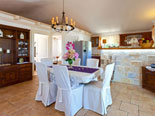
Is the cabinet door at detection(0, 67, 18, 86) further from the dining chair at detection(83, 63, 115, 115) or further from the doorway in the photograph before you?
the dining chair at detection(83, 63, 115, 115)

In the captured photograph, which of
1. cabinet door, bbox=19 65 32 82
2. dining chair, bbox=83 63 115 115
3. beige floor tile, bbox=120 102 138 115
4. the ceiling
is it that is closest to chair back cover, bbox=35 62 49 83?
dining chair, bbox=83 63 115 115

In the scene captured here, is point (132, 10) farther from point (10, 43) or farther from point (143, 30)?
point (10, 43)

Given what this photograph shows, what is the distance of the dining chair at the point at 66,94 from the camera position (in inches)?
68.9

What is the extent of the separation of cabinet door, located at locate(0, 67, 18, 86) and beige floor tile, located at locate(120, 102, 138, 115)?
11.8 feet

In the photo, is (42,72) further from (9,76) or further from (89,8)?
(89,8)

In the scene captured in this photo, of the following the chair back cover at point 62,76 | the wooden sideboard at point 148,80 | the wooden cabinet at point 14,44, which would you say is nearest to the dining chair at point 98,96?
the chair back cover at point 62,76

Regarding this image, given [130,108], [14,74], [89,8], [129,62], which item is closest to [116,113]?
[130,108]

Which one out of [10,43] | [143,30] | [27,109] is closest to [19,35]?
[10,43]

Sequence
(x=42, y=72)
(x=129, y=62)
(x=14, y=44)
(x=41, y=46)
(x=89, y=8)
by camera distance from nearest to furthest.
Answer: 1. (x=42, y=72)
2. (x=129, y=62)
3. (x=14, y=44)
4. (x=89, y=8)
5. (x=41, y=46)

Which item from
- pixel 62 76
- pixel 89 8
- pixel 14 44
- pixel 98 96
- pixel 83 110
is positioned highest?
pixel 89 8

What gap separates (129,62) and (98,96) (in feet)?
7.77

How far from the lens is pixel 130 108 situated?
6.77 feet

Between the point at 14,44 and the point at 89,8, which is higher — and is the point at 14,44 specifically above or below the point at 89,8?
below

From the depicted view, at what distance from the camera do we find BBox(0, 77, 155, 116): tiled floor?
191 centimetres
